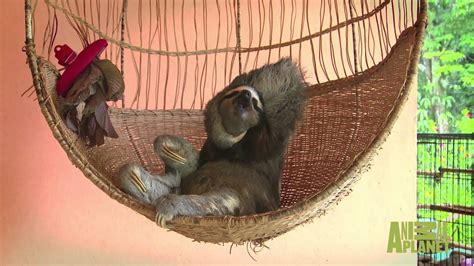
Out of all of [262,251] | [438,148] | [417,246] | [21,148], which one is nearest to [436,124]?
[438,148]

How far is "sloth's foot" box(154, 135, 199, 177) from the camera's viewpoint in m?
0.96

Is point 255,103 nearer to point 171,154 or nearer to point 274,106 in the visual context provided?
point 274,106

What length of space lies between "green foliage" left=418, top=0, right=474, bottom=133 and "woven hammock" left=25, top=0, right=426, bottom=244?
2404mm

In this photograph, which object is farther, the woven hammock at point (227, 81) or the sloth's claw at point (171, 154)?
the sloth's claw at point (171, 154)

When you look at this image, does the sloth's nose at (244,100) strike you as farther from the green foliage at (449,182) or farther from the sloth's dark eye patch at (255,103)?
the green foliage at (449,182)

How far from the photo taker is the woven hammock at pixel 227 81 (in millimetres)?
823

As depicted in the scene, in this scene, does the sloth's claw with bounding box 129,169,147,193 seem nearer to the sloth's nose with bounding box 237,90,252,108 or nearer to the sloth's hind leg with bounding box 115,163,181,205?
the sloth's hind leg with bounding box 115,163,181,205

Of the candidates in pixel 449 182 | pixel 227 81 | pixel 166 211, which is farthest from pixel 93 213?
pixel 449 182

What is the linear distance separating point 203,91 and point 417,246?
1007 mm

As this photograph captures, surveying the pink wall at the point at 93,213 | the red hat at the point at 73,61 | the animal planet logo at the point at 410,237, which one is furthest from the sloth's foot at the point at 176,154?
the animal planet logo at the point at 410,237

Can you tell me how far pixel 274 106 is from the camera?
1.04m

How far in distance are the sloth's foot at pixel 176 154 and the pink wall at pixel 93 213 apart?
61cm

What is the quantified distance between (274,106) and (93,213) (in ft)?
2.70

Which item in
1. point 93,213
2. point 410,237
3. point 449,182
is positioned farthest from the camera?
point 449,182
